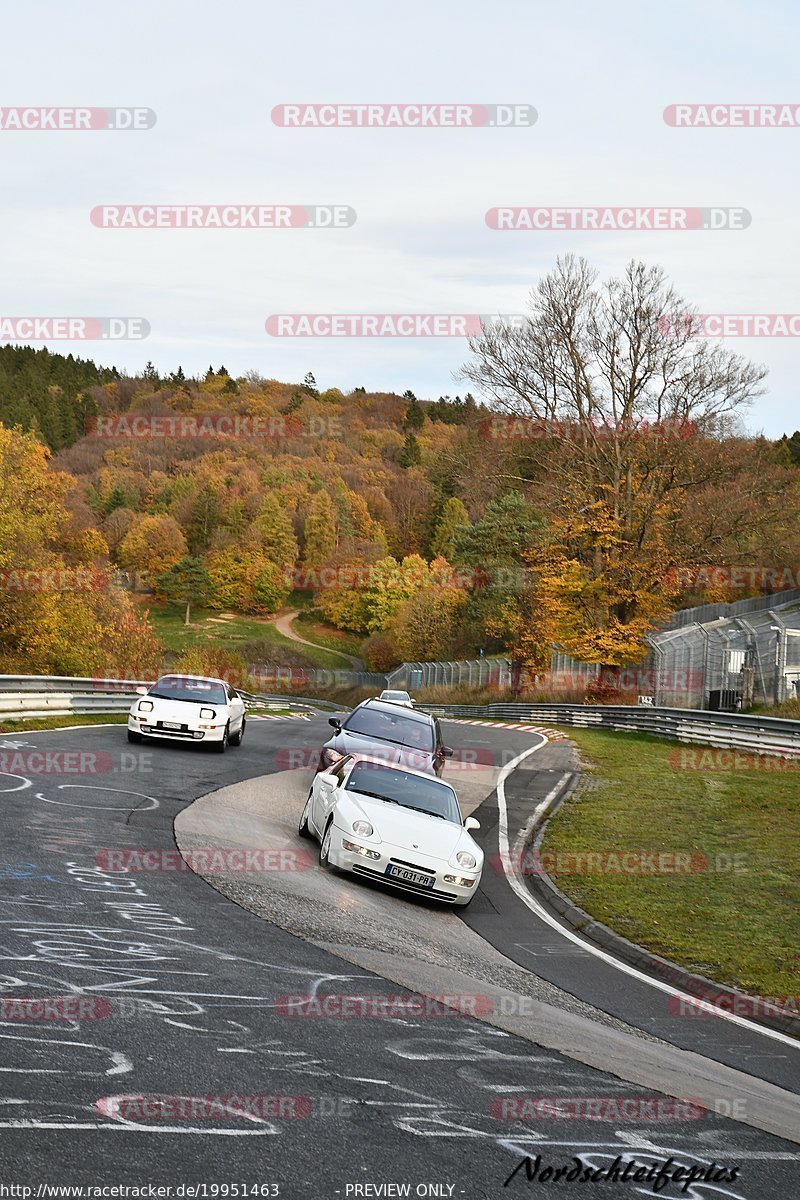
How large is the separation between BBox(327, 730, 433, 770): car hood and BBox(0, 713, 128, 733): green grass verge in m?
9.43

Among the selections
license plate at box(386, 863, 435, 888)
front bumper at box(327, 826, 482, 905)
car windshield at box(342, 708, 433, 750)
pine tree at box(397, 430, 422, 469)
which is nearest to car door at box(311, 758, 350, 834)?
front bumper at box(327, 826, 482, 905)

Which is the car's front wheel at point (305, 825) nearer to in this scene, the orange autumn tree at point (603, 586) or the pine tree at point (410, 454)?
the orange autumn tree at point (603, 586)

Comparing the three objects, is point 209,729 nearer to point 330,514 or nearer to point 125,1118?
point 125,1118

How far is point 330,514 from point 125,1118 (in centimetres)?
13221

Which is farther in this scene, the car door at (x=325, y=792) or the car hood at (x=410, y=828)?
the car door at (x=325, y=792)

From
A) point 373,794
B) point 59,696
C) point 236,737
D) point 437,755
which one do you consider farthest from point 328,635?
point 373,794

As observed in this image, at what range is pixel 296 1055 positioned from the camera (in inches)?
242

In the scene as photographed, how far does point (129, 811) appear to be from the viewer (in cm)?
1438

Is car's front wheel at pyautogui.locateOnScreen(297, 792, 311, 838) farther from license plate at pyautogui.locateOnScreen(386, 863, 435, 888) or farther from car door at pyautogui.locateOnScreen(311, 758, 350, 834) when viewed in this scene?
license plate at pyautogui.locateOnScreen(386, 863, 435, 888)

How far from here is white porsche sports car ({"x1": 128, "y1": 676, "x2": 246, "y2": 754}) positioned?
21.8m

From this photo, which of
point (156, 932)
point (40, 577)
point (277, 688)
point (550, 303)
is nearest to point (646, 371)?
point (550, 303)

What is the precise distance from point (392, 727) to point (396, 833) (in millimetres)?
5625

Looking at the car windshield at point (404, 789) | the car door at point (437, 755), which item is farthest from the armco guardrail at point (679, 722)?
the car windshield at point (404, 789)

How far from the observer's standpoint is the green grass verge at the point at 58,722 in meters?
23.4
